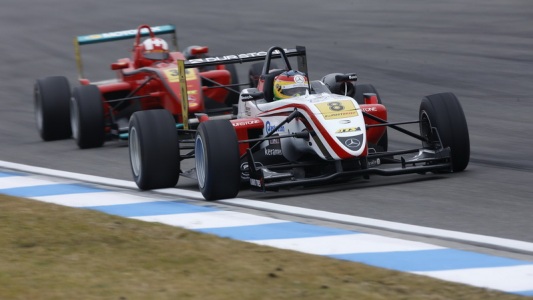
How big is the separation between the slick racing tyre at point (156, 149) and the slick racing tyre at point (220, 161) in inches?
27.0

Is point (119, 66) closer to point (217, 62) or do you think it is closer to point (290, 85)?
point (217, 62)

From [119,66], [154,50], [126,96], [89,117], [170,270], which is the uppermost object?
[154,50]

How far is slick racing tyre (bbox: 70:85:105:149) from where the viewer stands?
13.4 m

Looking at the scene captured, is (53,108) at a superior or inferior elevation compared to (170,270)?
superior

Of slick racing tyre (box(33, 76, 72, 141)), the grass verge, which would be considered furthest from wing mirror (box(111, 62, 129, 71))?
the grass verge

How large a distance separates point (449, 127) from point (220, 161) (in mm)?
2118

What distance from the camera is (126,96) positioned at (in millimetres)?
14656

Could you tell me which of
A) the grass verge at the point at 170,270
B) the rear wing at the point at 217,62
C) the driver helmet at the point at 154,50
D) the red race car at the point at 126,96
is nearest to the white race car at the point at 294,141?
the rear wing at the point at 217,62

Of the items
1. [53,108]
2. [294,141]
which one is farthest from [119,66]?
[294,141]

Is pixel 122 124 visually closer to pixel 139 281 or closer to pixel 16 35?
pixel 139 281

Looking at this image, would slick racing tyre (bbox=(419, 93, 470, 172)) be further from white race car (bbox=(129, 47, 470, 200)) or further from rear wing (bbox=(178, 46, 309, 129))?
rear wing (bbox=(178, 46, 309, 129))

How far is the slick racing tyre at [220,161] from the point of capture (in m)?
9.24

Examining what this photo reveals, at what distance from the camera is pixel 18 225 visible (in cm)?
826

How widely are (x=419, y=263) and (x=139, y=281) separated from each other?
5.42 ft
